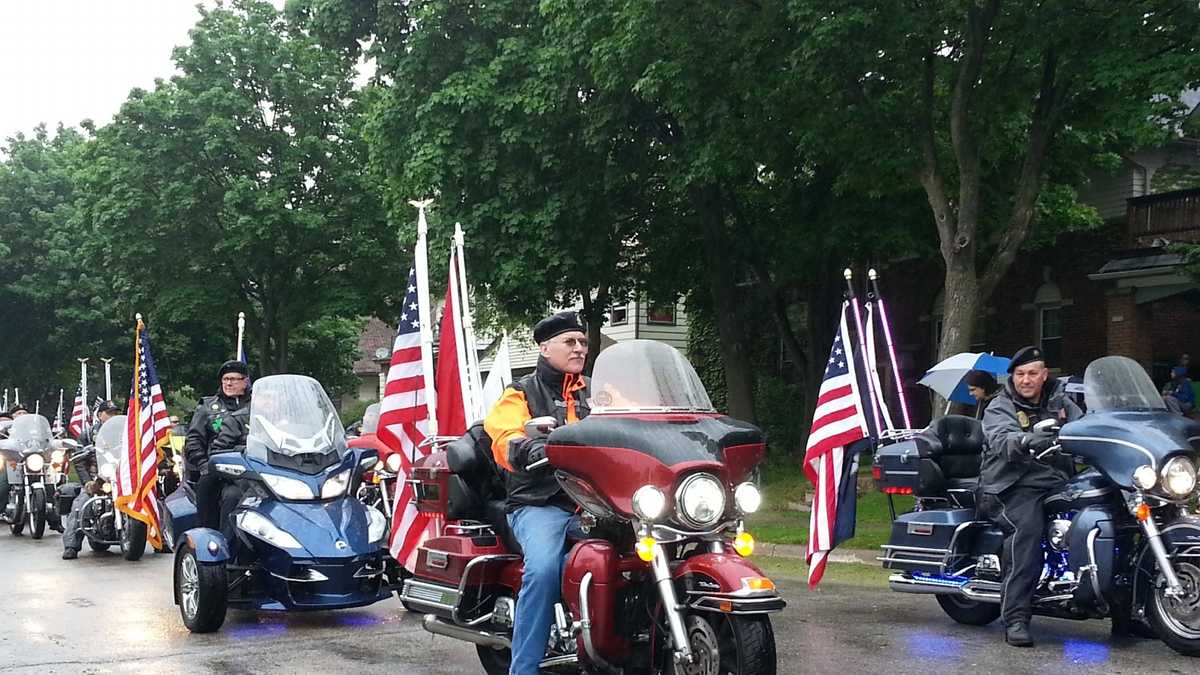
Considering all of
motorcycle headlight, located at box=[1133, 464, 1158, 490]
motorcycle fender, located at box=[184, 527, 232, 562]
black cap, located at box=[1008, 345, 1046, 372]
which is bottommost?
motorcycle fender, located at box=[184, 527, 232, 562]

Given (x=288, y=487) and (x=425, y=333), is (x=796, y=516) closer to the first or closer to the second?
(x=425, y=333)

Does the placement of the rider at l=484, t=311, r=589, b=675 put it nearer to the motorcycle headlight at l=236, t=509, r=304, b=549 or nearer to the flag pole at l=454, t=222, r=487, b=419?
the motorcycle headlight at l=236, t=509, r=304, b=549

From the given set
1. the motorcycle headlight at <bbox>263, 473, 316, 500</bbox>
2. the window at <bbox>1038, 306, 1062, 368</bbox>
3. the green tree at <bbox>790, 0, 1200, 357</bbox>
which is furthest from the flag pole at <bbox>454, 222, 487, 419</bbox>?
the window at <bbox>1038, 306, 1062, 368</bbox>

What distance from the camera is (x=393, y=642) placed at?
8922mm

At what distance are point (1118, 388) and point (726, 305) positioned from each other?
1732cm

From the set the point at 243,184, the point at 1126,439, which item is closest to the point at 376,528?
the point at 1126,439

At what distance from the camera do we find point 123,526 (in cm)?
1532

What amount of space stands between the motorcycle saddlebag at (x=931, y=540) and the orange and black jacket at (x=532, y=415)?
370cm

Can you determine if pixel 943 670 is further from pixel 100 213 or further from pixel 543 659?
pixel 100 213

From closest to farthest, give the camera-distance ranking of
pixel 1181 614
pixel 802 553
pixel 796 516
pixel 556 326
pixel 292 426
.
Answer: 1. pixel 556 326
2. pixel 1181 614
3. pixel 292 426
4. pixel 802 553
5. pixel 796 516

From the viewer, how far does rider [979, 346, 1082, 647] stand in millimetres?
8469

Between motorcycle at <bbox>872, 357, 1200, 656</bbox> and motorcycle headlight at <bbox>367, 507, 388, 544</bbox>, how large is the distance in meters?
3.62

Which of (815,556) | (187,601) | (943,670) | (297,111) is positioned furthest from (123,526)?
(297,111)

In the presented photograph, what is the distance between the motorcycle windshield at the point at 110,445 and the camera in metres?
15.6
